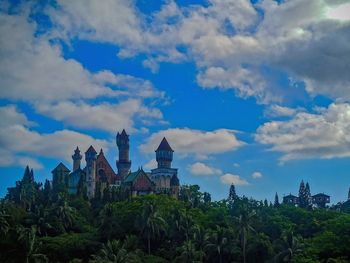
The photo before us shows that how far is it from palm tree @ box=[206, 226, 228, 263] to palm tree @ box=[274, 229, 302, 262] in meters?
7.19

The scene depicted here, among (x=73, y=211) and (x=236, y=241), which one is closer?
(x=236, y=241)

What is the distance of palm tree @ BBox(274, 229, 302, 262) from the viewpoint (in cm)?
6712

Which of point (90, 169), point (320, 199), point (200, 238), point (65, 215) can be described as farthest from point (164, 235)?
point (320, 199)

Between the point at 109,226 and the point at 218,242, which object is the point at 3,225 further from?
the point at 218,242

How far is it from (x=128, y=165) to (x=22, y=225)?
57609 millimetres

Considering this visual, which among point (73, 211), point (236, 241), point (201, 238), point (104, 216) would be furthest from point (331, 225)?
point (73, 211)

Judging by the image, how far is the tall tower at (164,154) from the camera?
452ft

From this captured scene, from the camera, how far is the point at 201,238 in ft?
247

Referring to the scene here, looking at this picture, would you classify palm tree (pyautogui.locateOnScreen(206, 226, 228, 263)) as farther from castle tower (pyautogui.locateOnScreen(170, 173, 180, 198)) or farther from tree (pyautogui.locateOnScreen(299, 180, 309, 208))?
tree (pyautogui.locateOnScreen(299, 180, 309, 208))

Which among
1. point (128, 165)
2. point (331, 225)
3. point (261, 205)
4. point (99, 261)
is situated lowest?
point (99, 261)

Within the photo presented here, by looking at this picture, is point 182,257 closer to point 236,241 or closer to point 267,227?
point 236,241

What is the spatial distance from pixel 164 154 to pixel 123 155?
10.4 metres

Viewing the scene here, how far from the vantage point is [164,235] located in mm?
81000

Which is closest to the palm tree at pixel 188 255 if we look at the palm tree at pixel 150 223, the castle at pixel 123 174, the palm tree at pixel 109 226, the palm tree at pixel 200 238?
the palm tree at pixel 200 238
